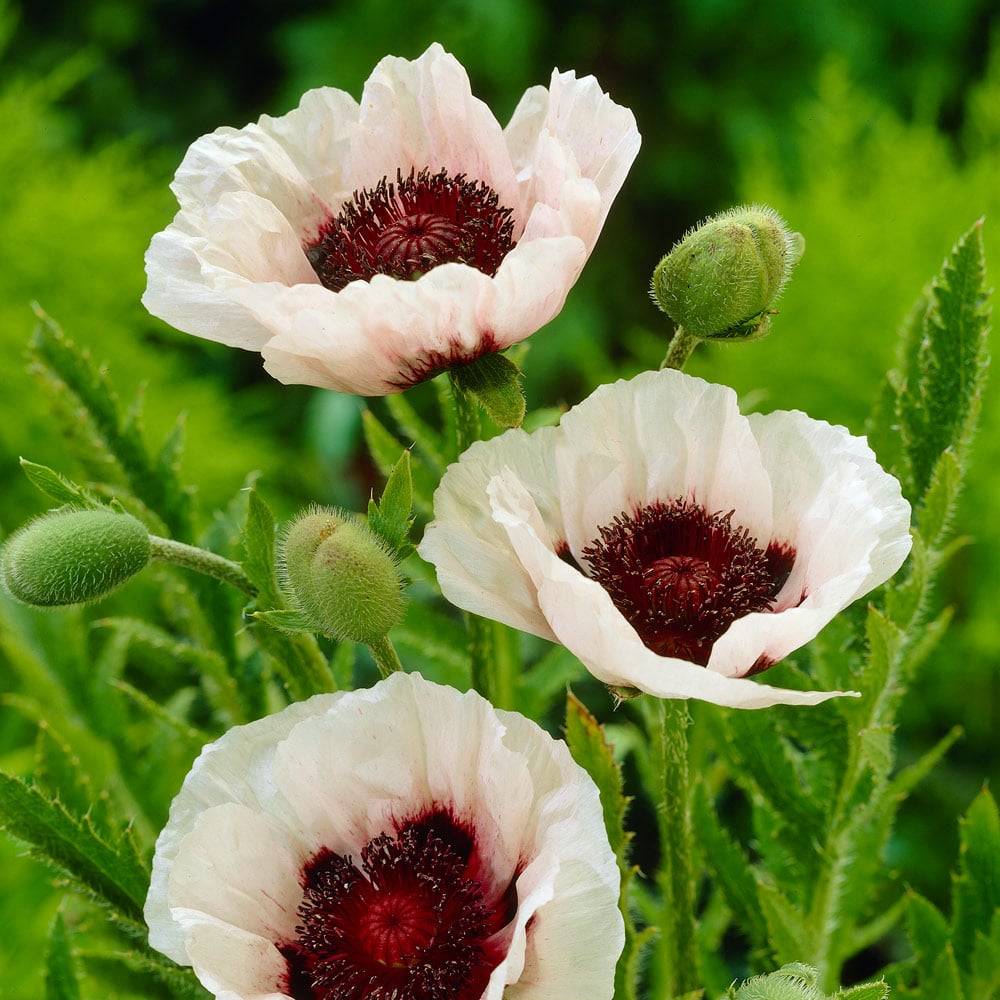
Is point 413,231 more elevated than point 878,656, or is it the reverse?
point 413,231

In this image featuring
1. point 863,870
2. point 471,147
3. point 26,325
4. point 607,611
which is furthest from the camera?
point 26,325

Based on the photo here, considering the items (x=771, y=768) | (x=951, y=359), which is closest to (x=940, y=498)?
(x=951, y=359)

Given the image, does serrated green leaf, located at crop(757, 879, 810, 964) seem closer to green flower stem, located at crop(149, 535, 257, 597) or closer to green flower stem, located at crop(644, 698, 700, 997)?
green flower stem, located at crop(644, 698, 700, 997)

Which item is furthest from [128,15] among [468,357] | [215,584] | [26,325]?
[468,357]

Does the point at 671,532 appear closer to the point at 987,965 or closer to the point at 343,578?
the point at 343,578

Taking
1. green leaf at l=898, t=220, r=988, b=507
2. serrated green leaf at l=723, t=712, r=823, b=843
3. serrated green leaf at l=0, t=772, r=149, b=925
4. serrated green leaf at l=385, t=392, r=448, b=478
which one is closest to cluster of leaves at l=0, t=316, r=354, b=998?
serrated green leaf at l=0, t=772, r=149, b=925

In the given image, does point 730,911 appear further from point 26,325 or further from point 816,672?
point 26,325

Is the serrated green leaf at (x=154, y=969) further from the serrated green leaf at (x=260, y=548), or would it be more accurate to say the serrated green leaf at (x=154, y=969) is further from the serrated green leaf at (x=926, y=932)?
the serrated green leaf at (x=926, y=932)
